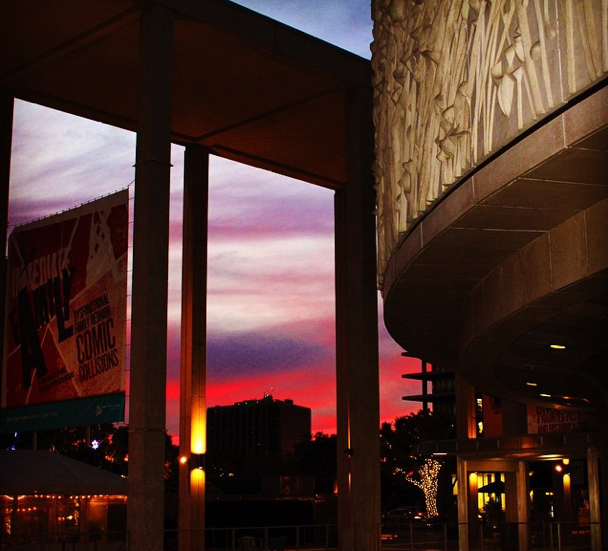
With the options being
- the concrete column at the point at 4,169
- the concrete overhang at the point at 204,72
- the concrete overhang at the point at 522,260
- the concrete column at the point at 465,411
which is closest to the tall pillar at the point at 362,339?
the concrete overhang at the point at 204,72

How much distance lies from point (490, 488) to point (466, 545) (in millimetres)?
26682

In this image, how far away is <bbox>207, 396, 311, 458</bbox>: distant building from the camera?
184262 mm

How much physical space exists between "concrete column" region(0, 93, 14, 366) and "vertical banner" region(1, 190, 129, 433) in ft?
2.59

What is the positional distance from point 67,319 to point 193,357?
8.09 meters

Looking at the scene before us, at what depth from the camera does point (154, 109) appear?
77.4 ft

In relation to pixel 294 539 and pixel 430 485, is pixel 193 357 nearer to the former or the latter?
pixel 294 539

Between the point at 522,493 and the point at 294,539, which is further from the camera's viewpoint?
the point at 294,539

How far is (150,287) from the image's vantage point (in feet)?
73.7

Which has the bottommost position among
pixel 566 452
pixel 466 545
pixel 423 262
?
pixel 466 545

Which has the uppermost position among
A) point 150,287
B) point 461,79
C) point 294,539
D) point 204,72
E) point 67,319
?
point 204,72

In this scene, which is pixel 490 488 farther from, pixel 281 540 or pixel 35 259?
pixel 35 259

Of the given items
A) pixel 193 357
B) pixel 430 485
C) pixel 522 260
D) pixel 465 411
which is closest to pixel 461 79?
pixel 522 260

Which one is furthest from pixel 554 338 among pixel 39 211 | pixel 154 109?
pixel 39 211

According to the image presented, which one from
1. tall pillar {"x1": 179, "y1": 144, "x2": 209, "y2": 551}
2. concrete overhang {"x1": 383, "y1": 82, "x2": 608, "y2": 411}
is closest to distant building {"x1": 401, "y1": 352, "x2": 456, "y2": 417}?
tall pillar {"x1": 179, "y1": 144, "x2": 209, "y2": 551}
